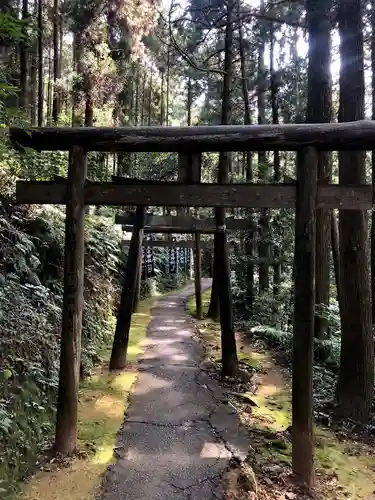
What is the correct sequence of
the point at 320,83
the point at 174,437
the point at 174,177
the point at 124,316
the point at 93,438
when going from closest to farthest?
1. the point at 93,438
2. the point at 174,437
3. the point at 320,83
4. the point at 124,316
5. the point at 174,177

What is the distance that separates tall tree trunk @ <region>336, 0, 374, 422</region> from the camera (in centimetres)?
677

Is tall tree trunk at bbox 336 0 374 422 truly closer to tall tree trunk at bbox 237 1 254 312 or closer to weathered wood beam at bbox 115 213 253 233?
weathered wood beam at bbox 115 213 253 233

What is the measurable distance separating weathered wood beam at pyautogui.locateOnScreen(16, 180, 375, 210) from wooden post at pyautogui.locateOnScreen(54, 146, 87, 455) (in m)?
0.15

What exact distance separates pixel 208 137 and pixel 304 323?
2.28 metres

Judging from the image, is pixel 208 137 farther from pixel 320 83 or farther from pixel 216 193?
pixel 320 83

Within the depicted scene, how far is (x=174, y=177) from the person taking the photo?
1694 centimetres

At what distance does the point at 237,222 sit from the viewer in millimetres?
10883

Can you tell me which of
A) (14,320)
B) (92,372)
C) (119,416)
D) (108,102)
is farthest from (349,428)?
(108,102)

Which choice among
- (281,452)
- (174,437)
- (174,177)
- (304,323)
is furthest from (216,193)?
(174,177)

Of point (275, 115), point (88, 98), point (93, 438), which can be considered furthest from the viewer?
point (275, 115)

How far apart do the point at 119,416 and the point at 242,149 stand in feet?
13.5

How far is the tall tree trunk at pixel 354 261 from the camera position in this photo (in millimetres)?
6766

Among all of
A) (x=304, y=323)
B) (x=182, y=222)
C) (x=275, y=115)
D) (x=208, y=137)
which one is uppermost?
(x=275, y=115)

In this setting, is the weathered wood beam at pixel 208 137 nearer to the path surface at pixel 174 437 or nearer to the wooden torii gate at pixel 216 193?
the wooden torii gate at pixel 216 193
